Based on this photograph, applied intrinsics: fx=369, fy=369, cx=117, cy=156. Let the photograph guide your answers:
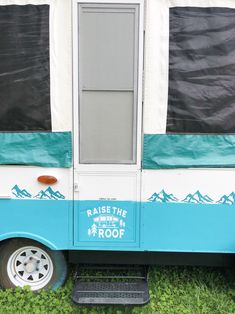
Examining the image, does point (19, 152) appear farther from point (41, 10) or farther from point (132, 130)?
point (41, 10)

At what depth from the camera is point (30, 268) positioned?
3.56m

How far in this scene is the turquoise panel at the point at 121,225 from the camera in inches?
129

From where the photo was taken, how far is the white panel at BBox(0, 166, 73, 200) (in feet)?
10.7

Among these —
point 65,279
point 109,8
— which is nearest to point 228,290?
point 65,279

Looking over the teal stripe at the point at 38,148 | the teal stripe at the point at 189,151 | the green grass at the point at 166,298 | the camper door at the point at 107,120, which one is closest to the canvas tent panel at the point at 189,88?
the teal stripe at the point at 189,151

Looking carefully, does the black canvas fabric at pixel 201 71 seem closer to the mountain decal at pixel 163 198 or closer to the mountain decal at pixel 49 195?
the mountain decal at pixel 163 198

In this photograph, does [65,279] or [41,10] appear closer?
[41,10]

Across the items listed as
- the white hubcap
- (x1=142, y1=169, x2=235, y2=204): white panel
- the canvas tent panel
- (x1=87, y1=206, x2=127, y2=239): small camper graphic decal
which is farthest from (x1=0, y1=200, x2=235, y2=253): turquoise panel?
the canvas tent panel

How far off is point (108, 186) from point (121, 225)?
0.37m

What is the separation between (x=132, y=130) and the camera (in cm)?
320

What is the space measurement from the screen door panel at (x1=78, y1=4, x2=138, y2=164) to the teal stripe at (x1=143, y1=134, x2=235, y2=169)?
18cm

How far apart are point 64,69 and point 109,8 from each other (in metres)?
0.63

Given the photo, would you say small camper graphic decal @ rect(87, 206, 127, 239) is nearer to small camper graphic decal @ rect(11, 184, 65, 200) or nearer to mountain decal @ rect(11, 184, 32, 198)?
small camper graphic decal @ rect(11, 184, 65, 200)

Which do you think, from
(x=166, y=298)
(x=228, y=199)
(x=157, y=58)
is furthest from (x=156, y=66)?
(x=166, y=298)
